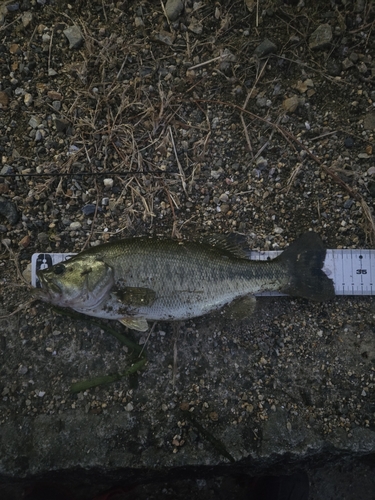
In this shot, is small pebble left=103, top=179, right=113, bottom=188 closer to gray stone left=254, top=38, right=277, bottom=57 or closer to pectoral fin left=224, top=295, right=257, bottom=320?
pectoral fin left=224, top=295, right=257, bottom=320

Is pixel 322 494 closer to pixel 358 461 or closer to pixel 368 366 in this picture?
pixel 358 461

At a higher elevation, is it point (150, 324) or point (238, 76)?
point (238, 76)

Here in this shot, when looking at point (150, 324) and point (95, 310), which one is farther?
point (150, 324)

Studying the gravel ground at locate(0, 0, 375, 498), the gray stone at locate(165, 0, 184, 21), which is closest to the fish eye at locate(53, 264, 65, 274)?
the gravel ground at locate(0, 0, 375, 498)

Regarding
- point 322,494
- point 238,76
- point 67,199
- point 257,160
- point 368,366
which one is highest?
point 238,76

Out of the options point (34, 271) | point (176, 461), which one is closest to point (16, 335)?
point (34, 271)

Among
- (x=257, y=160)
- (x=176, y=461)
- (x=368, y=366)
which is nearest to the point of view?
(x=176, y=461)
